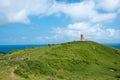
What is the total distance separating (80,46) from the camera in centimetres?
7000

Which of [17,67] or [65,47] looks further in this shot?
[65,47]

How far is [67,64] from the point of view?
55.9 metres

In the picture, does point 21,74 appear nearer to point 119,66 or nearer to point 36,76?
point 36,76

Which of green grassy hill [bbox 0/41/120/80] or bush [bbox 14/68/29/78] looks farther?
green grassy hill [bbox 0/41/120/80]

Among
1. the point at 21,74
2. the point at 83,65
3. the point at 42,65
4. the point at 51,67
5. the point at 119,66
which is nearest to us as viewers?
the point at 21,74

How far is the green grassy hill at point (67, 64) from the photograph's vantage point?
4253 centimetres

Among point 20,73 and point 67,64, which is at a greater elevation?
point 67,64

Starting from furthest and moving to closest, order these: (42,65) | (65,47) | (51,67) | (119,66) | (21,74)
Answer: (65,47)
(119,66)
(51,67)
(42,65)
(21,74)

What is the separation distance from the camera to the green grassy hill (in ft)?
140

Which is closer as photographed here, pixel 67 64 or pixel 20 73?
pixel 20 73

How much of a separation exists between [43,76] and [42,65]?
5.16 m

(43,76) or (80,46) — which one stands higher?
(80,46)

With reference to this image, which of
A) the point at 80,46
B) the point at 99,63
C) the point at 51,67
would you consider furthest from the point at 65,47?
the point at 51,67

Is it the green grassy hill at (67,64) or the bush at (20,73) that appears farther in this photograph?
the green grassy hill at (67,64)
